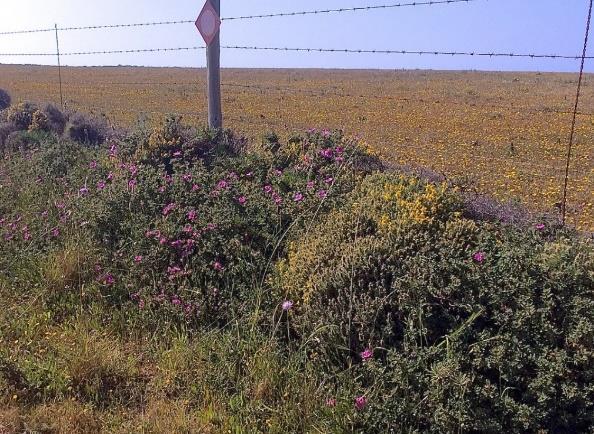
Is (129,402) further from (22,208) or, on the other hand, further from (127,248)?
(22,208)

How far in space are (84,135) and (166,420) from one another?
6.06 meters

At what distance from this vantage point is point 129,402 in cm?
333

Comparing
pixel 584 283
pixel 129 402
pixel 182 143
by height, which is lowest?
pixel 129 402

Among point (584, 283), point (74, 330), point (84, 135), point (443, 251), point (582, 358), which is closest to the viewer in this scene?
point (582, 358)

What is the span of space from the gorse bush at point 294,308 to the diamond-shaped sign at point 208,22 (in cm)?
151

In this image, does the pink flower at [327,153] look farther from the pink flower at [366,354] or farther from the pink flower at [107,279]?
the pink flower at [366,354]

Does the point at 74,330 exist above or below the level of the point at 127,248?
below

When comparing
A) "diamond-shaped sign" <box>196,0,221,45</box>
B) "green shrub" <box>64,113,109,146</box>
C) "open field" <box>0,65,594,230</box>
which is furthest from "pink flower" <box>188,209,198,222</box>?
"green shrub" <box>64,113,109,146</box>

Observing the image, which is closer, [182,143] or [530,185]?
[182,143]

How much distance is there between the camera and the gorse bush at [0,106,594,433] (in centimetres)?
289

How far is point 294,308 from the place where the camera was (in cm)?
355

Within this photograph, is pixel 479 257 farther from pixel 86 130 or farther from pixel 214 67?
pixel 86 130

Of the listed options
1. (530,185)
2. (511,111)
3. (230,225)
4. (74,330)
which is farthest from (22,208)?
(511,111)

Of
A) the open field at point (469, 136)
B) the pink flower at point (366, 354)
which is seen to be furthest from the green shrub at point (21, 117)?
the pink flower at point (366, 354)
